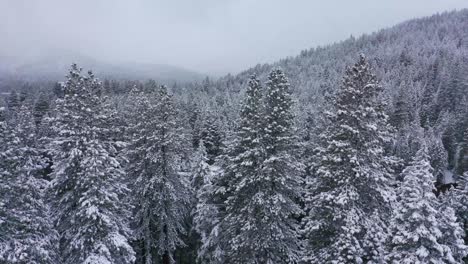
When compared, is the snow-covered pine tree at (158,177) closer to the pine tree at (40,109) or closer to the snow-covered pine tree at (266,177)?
the snow-covered pine tree at (266,177)

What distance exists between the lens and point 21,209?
14.7 meters

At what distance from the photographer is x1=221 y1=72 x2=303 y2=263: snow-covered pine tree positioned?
17.7 m

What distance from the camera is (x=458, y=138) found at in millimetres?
68500

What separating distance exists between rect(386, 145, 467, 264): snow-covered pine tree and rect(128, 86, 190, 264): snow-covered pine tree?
16.0 meters

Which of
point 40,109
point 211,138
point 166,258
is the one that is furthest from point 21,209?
point 40,109

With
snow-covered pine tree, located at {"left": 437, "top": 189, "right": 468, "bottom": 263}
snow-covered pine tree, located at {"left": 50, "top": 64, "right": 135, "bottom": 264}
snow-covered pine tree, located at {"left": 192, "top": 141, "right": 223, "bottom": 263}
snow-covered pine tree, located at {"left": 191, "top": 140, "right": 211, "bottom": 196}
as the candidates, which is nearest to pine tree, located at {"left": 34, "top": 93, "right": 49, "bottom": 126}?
snow-covered pine tree, located at {"left": 191, "top": 140, "right": 211, "bottom": 196}

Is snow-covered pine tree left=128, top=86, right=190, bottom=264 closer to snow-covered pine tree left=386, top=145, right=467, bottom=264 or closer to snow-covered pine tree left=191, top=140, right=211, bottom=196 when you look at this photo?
snow-covered pine tree left=191, top=140, right=211, bottom=196

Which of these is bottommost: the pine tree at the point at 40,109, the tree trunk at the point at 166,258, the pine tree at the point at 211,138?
the tree trunk at the point at 166,258

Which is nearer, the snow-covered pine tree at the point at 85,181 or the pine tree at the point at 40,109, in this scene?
the snow-covered pine tree at the point at 85,181

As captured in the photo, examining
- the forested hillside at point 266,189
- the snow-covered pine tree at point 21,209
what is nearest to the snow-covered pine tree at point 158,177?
the forested hillside at point 266,189

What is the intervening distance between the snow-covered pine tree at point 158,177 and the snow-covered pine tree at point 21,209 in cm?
880

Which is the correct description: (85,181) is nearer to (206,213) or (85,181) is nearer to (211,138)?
(206,213)

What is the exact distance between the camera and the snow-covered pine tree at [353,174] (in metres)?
14.6

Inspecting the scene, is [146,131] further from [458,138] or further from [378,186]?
[458,138]
